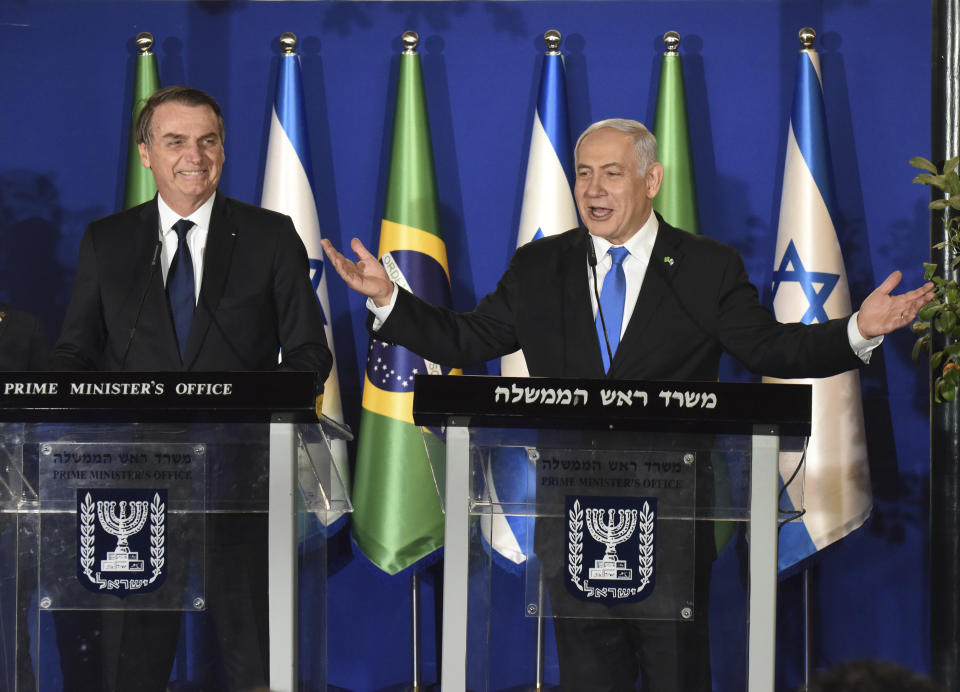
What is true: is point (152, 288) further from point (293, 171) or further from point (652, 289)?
point (293, 171)

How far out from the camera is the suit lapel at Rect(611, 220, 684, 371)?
2.98m

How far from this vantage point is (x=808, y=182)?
4441 millimetres

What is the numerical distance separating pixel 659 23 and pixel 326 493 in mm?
3068

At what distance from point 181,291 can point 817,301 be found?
7.79 feet

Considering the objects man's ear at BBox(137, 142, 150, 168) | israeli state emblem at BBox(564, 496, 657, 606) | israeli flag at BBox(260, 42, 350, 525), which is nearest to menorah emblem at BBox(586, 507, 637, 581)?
israeli state emblem at BBox(564, 496, 657, 606)

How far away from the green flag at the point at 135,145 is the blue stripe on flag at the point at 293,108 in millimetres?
482

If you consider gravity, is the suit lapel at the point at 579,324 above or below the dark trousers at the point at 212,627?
above

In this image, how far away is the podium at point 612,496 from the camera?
2.12m

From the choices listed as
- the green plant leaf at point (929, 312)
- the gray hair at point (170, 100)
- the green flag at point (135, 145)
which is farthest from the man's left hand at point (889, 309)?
the green flag at point (135, 145)

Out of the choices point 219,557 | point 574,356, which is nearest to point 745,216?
point 574,356

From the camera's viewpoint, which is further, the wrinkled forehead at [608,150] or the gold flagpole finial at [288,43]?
the gold flagpole finial at [288,43]

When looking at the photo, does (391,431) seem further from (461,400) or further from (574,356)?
(461,400)

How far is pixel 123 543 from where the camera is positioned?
7.14ft

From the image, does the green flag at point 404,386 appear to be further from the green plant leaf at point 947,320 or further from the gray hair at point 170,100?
the green plant leaf at point 947,320
